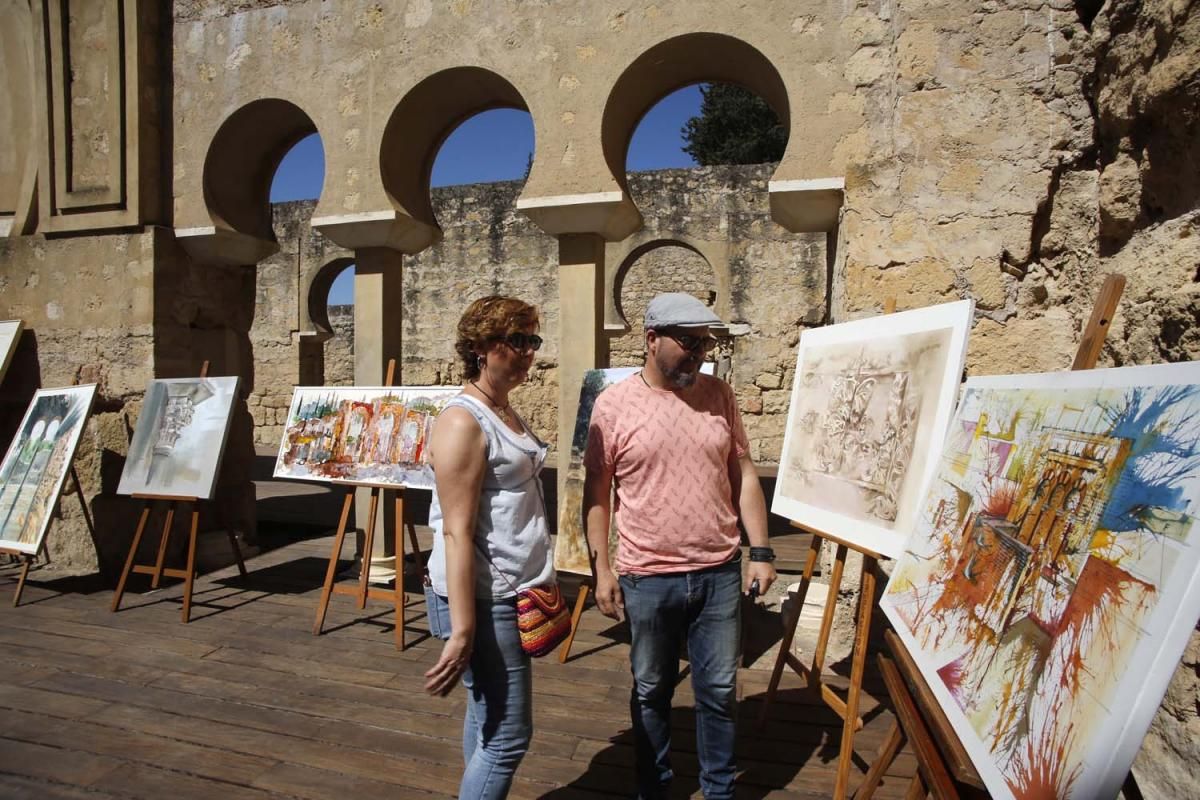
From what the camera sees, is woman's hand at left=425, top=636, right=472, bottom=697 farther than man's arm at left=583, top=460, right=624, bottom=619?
Result: No

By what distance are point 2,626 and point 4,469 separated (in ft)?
4.01

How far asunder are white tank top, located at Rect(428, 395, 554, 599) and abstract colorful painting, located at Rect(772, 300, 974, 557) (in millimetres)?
1155

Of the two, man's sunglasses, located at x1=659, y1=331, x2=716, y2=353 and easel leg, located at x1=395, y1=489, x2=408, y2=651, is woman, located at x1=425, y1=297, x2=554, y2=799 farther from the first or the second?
easel leg, located at x1=395, y1=489, x2=408, y2=651

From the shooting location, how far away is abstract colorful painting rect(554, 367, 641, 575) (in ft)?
13.5

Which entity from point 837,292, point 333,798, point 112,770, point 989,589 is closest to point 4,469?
point 112,770

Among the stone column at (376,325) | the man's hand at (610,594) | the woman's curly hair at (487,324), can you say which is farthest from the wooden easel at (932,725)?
the stone column at (376,325)

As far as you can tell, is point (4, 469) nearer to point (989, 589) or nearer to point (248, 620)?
point (248, 620)

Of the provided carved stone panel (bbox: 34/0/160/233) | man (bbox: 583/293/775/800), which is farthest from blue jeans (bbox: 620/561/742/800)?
carved stone panel (bbox: 34/0/160/233)

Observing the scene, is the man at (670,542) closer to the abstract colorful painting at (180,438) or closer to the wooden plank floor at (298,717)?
the wooden plank floor at (298,717)

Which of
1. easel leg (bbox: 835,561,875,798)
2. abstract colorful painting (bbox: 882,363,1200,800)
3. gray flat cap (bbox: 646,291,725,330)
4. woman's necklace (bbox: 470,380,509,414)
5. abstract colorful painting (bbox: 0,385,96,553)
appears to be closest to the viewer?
abstract colorful painting (bbox: 882,363,1200,800)

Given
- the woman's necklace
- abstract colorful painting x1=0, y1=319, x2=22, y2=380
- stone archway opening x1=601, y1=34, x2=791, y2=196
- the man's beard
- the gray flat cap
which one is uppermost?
stone archway opening x1=601, y1=34, x2=791, y2=196

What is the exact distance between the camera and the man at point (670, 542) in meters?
2.27

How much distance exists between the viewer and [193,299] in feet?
19.2

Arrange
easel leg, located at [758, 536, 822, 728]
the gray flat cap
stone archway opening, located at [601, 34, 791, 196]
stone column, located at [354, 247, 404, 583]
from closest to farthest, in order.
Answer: the gray flat cap
easel leg, located at [758, 536, 822, 728]
stone archway opening, located at [601, 34, 791, 196]
stone column, located at [354, 247, 404, 583]
